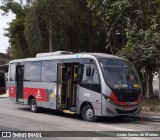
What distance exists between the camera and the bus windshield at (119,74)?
14797 mm

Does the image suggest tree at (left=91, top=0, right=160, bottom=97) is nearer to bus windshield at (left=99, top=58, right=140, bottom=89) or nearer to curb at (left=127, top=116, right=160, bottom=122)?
bus windshield at (left=99, top=58, right=140, bottom=89)

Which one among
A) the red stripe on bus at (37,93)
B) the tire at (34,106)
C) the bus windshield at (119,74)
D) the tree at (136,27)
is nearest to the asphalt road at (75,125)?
the bus windshield at (119,74)

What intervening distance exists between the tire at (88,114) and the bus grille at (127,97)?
4.16 ft

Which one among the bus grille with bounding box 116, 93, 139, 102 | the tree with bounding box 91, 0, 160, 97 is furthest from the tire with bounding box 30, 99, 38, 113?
the bus grille with bounding box 116, 93, 139, 102

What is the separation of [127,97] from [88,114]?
68.0 inches

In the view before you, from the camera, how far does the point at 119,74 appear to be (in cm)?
1520

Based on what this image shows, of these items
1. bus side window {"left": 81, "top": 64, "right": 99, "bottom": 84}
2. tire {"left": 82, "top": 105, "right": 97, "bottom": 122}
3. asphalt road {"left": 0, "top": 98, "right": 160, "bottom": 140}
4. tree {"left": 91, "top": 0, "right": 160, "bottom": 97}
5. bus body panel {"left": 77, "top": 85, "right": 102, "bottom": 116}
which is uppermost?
tree {"left": 91, "top": 0, "right": 160, "bottom": 97}

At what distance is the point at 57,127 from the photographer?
43.1 feet

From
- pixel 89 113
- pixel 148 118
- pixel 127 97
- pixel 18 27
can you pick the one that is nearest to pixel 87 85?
pixel 89 113

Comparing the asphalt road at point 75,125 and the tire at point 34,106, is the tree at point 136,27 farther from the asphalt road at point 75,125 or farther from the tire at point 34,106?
the tire at point 34,106

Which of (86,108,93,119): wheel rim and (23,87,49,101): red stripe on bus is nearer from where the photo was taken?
(86,108,93,119): wheel rim

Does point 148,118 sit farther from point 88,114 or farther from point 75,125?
point 75,125

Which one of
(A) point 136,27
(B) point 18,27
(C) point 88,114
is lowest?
(C) point 88,114

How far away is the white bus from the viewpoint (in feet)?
48.1
